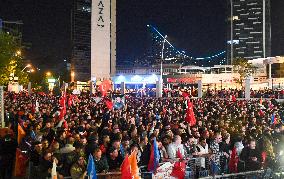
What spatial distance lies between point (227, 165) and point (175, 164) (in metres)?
2.39

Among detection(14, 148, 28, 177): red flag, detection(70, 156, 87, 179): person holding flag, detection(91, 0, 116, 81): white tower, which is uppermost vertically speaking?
detection(91, 0, 116, 81): white tower

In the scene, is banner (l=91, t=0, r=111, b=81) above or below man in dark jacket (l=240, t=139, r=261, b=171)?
above

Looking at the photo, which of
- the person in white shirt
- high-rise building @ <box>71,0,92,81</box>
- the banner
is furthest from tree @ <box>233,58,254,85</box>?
the person in white shirt

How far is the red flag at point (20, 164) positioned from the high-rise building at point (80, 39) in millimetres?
123894

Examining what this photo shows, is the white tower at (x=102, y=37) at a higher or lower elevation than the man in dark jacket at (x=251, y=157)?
higher

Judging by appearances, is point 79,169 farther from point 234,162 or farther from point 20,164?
point 234,162

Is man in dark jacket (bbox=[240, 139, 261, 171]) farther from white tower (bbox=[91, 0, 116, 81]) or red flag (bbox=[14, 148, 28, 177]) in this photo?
white tower (bbox=[91, 0, 116, 81])

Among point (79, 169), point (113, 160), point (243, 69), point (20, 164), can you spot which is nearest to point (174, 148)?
point (113, 160)

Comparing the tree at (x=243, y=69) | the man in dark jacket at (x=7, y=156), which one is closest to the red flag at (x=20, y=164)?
the man in dark jacket at (x=7, y=156)

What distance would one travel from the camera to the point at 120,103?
22.3 m

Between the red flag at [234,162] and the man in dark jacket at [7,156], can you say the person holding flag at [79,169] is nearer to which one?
the man in dark jacket at [7,156]

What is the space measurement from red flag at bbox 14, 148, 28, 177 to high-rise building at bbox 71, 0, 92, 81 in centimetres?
12389

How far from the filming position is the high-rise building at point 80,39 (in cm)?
13112

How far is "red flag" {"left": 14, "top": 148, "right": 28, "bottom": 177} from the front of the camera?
9898 millimetres
